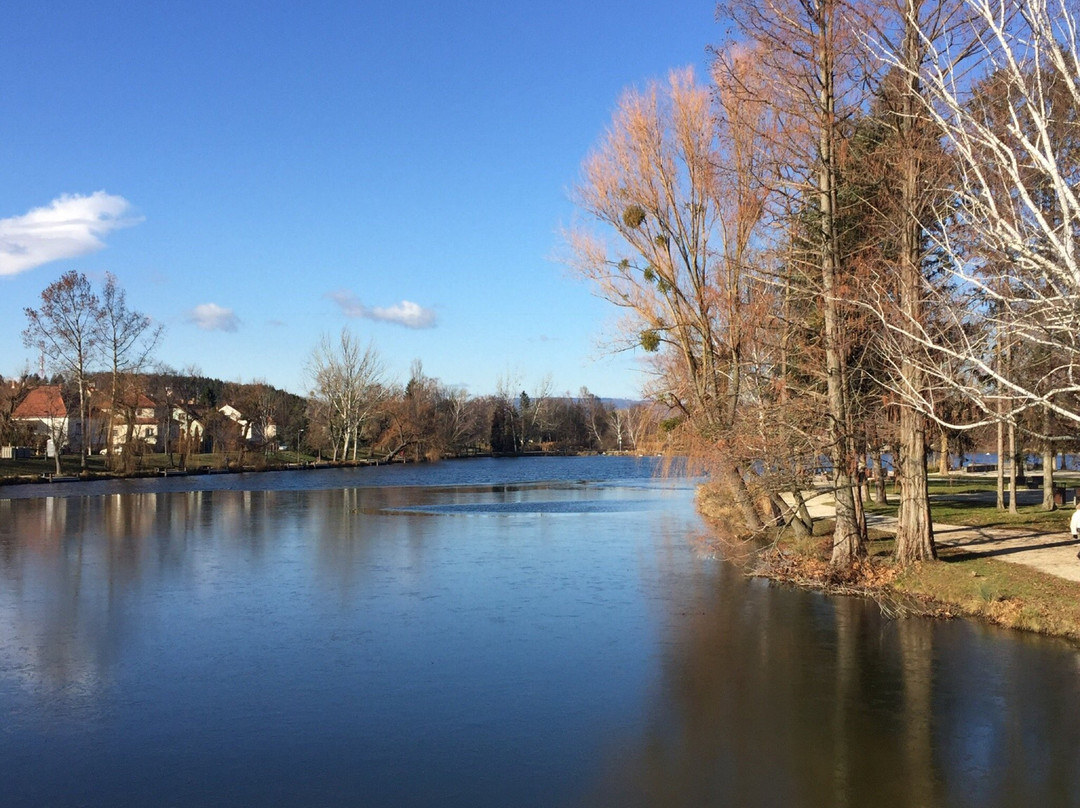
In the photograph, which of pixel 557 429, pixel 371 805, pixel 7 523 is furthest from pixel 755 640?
pixel 557 429

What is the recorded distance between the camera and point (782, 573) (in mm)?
15945

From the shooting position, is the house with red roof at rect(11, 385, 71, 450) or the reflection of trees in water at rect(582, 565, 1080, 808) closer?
the reflection of trees in water at rect(582, 565, 1080, 808)

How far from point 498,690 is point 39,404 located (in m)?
68.4

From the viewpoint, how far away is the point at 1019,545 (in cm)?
1603

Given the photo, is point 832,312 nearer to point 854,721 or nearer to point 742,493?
point 742,493

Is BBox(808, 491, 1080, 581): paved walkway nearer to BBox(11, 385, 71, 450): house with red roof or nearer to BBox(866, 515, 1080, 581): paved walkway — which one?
BBox(866, 515, 1080, 581): paved walkway

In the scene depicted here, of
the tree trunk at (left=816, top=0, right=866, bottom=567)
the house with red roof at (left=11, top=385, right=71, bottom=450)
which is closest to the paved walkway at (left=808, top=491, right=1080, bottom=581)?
the tree trunk at (left=816, top=0, right=866, bottom=567)

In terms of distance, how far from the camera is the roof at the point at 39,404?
200ft

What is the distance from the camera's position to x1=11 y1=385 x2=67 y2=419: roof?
61.1 metres

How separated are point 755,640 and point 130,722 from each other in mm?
7293

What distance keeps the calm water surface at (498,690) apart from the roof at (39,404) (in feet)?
157

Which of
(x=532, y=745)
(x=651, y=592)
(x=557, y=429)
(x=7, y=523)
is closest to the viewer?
(x=532, y=745)

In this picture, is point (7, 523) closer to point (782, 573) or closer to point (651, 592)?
point (651, 592)

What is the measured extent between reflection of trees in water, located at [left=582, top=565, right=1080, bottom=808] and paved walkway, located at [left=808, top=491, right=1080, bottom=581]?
270 centimetres
